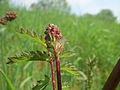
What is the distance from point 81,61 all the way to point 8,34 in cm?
117

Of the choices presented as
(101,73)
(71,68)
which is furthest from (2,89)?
(101,73)

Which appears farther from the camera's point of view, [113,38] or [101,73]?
[113,38]

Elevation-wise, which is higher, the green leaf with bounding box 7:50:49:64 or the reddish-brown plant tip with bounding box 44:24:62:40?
the reddish-brown plant tip with bounding box 44:24:62:40

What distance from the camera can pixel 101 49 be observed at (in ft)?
10.4

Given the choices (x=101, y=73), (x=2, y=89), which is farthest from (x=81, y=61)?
(x=2, y=89)

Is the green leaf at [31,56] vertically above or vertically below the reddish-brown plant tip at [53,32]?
below

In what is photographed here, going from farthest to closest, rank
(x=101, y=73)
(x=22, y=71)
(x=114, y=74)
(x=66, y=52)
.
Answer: (x=101, y=73)
(x=22, y=71)
(x=66, y=52)
(x=114, y=74)

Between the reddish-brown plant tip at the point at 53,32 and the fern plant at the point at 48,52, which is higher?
the reddish-brown plant tip at the point at 53,32

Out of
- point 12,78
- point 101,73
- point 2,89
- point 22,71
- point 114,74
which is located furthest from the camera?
point 101,73

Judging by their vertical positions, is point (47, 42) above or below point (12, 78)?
above

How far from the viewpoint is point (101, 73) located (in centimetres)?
260

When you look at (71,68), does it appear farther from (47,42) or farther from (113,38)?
(113,38)

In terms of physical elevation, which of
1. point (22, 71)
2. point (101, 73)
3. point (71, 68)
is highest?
point (71, 68)

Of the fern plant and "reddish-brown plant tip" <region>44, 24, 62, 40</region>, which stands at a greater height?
"reddish-brown plant tip" <region>44, 24, 62, 40</region>
